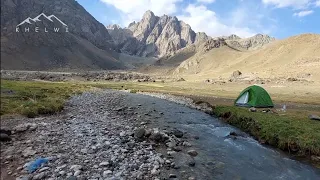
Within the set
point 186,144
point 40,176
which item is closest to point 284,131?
point 186,144

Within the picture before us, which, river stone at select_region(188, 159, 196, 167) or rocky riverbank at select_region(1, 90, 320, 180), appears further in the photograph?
river stone at select_region(188, 159, 196, 167)

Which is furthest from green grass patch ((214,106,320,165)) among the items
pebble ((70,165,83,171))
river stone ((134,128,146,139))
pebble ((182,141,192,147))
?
pebble ((70,165,83,171))

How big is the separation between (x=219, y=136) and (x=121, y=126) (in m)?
→ 8.37

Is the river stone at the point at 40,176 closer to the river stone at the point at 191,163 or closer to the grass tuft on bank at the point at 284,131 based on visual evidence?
the river stone at the point at 191,163

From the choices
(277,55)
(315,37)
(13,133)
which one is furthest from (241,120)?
(315,37)

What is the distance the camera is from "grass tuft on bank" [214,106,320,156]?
1905cm

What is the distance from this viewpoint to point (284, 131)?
21.5 m

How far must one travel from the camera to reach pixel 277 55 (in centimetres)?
15712

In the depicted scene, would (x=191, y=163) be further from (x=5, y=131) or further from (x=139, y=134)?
(x=5, y=131)

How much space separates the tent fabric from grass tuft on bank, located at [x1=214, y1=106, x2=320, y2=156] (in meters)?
7.86

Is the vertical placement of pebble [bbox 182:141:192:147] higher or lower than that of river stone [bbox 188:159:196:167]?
higher

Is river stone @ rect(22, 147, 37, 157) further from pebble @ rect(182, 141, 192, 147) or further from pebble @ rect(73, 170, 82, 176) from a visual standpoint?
pebble @ rect(182, 141, 192, 147)

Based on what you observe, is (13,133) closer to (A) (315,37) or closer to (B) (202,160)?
(B) (202,160)

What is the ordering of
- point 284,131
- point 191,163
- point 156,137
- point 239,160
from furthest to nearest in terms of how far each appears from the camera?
point 284,131
point 156,137
point 239,160
point 191,163
